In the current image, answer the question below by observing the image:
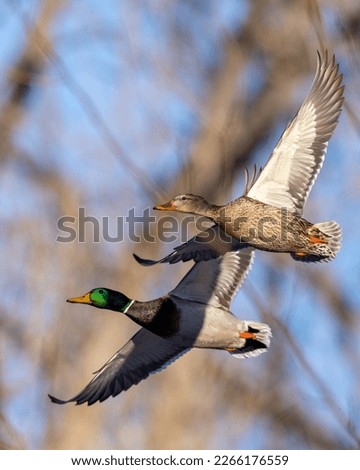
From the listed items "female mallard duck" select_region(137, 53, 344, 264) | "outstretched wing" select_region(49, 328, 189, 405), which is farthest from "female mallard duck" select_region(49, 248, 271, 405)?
"female mallard duck" select_region(137, 53, 344, 264)

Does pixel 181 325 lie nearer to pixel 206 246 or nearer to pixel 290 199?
pixel 206 246

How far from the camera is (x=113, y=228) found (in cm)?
722

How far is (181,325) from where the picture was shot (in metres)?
5.86

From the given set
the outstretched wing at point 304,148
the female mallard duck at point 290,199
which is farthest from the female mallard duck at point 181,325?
the outstretched wing at point 304,148

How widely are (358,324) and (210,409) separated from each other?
3.11 ft

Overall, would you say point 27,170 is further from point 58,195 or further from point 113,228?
point 113,228

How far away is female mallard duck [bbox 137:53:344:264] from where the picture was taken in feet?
19.7

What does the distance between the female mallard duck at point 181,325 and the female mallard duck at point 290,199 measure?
15 cm

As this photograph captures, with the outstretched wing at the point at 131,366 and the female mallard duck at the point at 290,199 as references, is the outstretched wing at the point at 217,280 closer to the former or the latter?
the female mallard duck at the point at 290,199

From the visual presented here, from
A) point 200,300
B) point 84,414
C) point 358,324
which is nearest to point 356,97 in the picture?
point 358,324

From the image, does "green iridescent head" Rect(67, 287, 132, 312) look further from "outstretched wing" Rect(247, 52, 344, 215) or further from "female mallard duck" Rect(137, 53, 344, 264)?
"outstretched wing" Rect(247, 52, 344, 215)

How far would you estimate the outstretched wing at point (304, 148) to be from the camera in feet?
20.3

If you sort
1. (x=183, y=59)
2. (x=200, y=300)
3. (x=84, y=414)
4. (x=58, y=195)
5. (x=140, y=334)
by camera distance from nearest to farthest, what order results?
1. (x=200, y=300)
2. (x=140, y=334)
3. (x=84, y=414)
4. (x=58, y=195)
5. (x=183, y=59)
